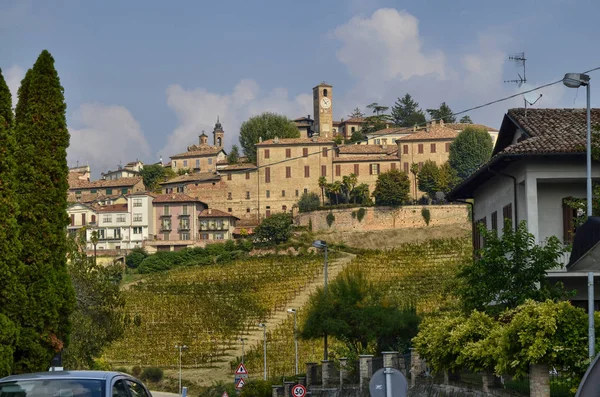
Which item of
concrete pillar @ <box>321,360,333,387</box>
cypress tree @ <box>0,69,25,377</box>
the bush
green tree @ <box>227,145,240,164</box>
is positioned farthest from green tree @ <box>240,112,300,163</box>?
cypress tree @ <box>0,69,25,377</box>

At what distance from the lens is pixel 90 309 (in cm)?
5312

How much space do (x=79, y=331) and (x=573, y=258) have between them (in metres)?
41.4

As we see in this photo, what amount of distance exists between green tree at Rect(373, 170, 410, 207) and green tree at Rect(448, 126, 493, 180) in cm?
1012

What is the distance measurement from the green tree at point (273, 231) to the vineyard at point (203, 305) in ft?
16.3

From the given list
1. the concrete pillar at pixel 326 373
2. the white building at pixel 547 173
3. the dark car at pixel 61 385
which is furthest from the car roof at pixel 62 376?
the concrete pillar at pixel 326 373

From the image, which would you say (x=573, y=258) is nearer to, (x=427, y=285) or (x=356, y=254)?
(x=427, y=285)

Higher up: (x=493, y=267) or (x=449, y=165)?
(x=449, y=165)

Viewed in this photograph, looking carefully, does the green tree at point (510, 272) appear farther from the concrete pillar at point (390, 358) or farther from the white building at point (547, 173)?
the concrete pillar at point (390, 358)

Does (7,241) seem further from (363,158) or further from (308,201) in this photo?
(363,158)

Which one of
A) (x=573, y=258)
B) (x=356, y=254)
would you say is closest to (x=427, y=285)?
(x=356, y=254)

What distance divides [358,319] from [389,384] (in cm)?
3476

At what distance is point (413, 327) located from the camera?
145 ft

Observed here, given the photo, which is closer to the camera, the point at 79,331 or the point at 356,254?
the point at 79,331

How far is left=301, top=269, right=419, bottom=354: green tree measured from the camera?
44.2 meters
